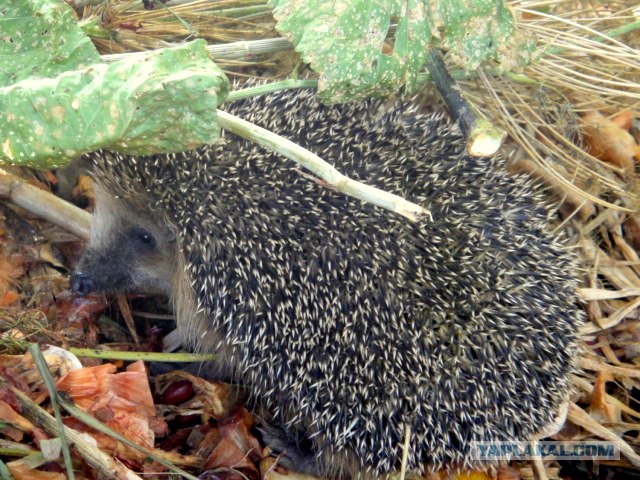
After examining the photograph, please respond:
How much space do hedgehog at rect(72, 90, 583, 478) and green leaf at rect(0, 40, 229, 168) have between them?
0.68 meters

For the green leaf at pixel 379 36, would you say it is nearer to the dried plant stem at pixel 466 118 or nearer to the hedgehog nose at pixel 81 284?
the dried plant stem at pixel 466 118

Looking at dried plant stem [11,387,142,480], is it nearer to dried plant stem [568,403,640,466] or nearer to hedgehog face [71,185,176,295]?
hedgehog face [71,185,176,295]

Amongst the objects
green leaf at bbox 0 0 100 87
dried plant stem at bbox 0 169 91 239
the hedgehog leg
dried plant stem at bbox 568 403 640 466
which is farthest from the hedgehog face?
dried plant stem at bbox 568 403 640 466

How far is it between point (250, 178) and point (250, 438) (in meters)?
1.38

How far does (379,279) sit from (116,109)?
138 centimetres

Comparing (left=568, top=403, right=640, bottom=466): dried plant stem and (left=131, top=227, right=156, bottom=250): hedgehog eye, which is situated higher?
(left=131, top=227, right=156, bottom=250): hedgehog eye

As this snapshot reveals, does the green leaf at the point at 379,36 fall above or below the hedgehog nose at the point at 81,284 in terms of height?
above

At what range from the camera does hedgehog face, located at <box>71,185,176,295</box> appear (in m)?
3.77

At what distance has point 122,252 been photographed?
3.88 metres

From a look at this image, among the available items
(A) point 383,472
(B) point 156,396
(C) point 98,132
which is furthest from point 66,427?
(A) point 383,472

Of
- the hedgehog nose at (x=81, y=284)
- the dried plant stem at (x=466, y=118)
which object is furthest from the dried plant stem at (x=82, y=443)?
the dried plant stem at (x=466, y=118)

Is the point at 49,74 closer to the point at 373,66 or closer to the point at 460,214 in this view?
the point at 373,66

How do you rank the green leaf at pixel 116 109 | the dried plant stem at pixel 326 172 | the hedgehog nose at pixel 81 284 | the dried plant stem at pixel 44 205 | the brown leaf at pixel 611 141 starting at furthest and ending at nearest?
the brown leaf at pixel 611 141 < the dried plant stem at pixel 44 205 < the hedgehog nose at pixel 81 284 < the dried plant stem at pixel 326 172 < the green leaf at pixel 116 109

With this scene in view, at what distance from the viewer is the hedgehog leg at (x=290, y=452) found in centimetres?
382
